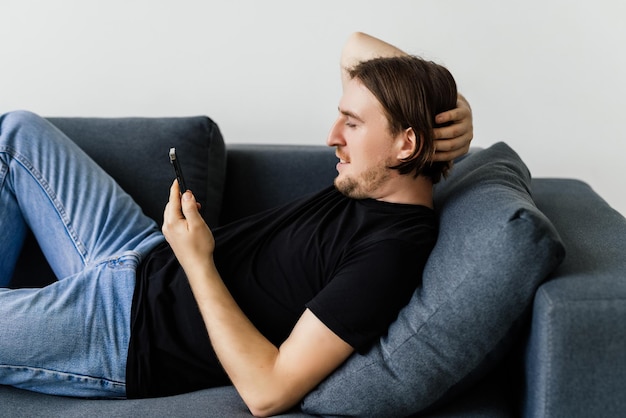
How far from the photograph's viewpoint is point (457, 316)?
52.9 inches

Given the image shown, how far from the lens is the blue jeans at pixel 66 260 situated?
1.60m

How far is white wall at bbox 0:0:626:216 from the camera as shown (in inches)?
97.3

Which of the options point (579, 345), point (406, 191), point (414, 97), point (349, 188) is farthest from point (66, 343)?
point (579, 345)

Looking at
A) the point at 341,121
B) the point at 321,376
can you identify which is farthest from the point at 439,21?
the point at 321,376

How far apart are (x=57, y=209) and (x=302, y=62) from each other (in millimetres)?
973

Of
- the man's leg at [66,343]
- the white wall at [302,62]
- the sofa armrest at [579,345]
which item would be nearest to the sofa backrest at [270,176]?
the white wall at [302,62]

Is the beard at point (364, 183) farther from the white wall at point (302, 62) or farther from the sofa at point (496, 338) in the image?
the white wall at point (302, 62)

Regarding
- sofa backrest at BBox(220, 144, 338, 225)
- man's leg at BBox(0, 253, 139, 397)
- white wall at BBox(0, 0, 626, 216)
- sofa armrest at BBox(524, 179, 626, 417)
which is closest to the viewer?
sofa armrest at BBox(524, 179, 626, 417)

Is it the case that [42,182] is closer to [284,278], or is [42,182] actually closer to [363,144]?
[284,278]

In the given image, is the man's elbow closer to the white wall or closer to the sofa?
the sofa

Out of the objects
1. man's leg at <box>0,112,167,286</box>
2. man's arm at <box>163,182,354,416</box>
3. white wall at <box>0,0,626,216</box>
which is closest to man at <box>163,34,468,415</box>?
man's arm at <box>163,182,354,416</box>

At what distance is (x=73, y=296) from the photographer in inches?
65.7

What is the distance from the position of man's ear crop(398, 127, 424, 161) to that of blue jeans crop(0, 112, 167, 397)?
25.8 inches

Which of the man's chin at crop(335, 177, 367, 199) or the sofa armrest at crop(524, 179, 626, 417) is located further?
the man's chin at crop(335, 177, 367, 199)
